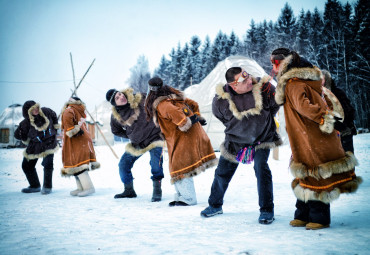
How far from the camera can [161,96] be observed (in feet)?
10.2

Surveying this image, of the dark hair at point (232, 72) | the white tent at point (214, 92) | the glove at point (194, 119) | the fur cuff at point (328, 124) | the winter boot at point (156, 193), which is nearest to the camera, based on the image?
the fur cuff at point (328, 124)

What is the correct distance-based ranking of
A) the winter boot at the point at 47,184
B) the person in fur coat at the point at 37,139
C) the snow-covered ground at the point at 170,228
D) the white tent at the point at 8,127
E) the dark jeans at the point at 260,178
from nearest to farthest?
the snow-covered ground at the point at 170,228, the dark jeans at the point at 260,178, the winter boot at the point at 47,184, the person in fur coat at the point at 37,139, the white tent at the point at 8,127

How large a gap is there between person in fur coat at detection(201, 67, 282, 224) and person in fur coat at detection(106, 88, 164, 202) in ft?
4.26

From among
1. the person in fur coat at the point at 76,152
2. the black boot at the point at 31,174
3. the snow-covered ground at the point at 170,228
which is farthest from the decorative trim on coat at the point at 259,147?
the black boot at the point at 31,174

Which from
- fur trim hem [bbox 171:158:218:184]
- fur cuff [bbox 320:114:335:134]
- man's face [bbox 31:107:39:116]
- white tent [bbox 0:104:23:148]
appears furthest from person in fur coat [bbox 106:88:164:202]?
white tent [bbox 0:104:23:148]

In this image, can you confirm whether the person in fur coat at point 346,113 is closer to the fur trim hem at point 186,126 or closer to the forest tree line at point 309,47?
the fur trim hem at point 186,126

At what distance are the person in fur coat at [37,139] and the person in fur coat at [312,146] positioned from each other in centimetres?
388

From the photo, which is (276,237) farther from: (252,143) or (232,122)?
(232,122)

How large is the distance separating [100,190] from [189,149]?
2263 millimetres

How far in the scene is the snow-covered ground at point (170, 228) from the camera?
165 centimetres

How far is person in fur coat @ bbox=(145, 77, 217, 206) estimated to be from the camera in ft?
9.65

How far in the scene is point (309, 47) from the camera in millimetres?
23984

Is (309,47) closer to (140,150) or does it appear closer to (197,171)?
(140,150)

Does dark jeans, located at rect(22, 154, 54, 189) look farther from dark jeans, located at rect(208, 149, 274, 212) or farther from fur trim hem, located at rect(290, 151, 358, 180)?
fur trim hem, located at rect(290, 151, 358, 180)
